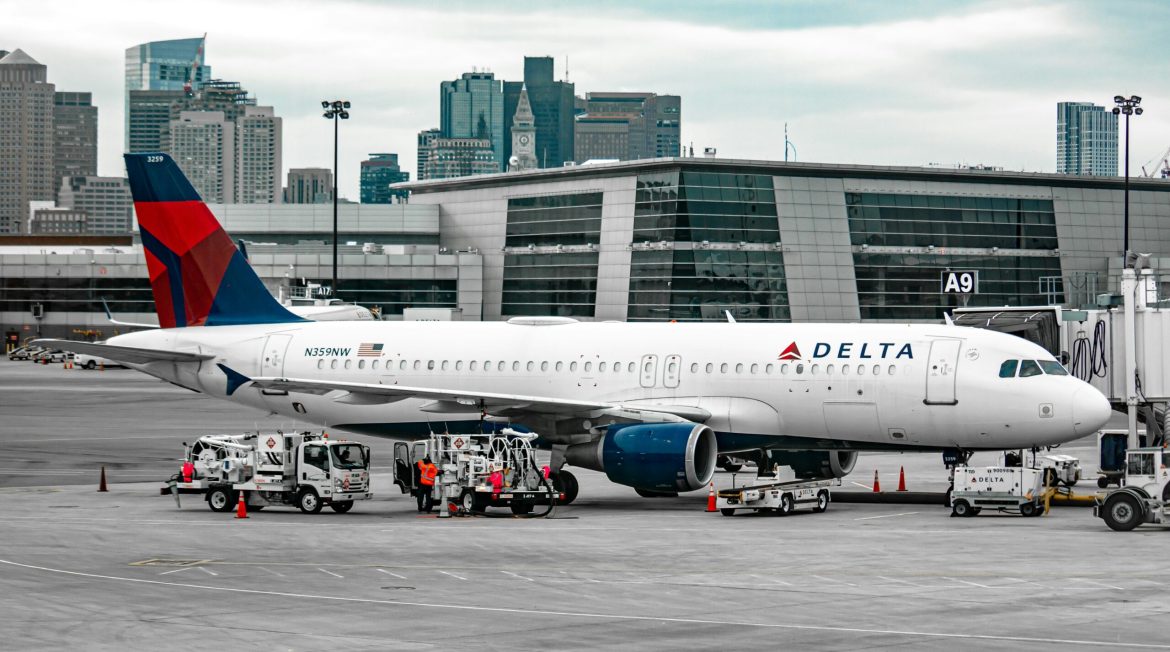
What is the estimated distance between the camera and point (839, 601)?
23.2 metres

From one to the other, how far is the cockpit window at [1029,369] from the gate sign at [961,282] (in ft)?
161

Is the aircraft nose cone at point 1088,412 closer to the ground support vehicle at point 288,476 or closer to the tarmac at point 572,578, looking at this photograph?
the tarmac at point 572,578

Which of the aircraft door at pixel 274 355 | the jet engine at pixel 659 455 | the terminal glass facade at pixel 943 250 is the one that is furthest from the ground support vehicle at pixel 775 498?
the terminal glass facade at pixel 943 250

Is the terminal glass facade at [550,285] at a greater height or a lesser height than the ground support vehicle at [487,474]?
greater

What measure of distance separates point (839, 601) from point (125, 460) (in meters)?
35.0

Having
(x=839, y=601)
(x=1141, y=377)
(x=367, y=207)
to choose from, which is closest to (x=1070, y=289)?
(x=367, y=207)

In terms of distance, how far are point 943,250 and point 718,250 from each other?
19104mm

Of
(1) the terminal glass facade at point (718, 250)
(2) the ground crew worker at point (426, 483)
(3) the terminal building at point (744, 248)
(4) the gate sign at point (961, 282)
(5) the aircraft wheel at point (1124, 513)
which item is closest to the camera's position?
(5) the aircraft wheel at point (1124, 513)

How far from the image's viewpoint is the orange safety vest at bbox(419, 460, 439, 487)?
121ft

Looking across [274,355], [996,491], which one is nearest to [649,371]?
[996,491]

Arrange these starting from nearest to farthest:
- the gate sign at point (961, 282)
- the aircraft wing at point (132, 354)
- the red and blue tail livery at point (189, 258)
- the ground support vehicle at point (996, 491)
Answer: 1. the ground support vehicle at point (996, 491)
2. the aircraft wing at point (132, 354)
3. the red and blue tail livery at point (189, 258)
4. the gate sign at point (961, 282)

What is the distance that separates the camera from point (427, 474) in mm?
37031

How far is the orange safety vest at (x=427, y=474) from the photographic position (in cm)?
3700

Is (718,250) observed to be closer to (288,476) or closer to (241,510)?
(288,476)
